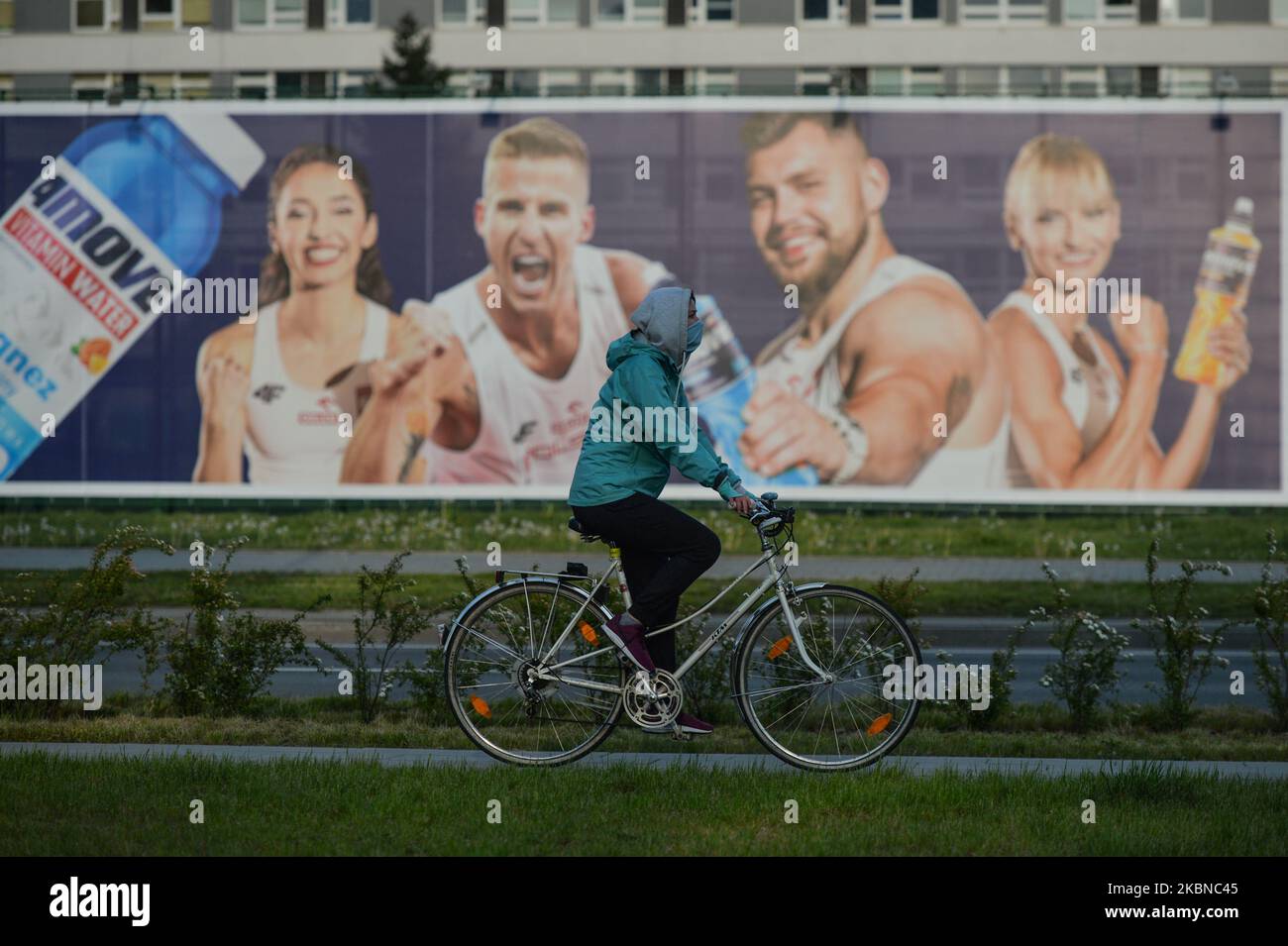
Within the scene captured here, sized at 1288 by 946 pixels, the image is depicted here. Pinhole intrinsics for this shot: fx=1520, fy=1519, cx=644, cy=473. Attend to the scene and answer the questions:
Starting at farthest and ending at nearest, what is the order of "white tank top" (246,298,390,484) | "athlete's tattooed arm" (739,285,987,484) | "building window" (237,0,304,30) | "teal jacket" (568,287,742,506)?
"building window" (237,0,304,30) → "white tank top" (246,298,390,484) → "athlete's tattooed arm" (739,285,987,484) → "teal jacket" (568,287,742,506)

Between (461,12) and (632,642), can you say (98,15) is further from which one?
(632,642)

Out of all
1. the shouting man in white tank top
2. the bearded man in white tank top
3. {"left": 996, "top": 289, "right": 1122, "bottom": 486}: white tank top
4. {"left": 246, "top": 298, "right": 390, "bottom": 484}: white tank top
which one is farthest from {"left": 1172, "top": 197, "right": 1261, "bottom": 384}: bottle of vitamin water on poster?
{"left": 246, "top": 298, "right": 390, "bottom": 484}: white tank top

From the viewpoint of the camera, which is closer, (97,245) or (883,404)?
(883,404)

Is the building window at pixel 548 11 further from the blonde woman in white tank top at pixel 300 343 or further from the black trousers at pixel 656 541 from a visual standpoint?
the black trousers at pixel 656 541

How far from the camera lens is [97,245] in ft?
69.9

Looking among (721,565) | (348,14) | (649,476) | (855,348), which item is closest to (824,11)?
(348,14)

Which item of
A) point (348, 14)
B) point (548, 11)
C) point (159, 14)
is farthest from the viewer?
point (348, 14)

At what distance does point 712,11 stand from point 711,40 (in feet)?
2.21

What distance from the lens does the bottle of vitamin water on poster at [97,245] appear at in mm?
21250

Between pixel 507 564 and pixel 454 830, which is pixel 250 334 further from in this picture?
pixel 454 830

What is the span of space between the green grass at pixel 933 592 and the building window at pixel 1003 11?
22990 millimetres

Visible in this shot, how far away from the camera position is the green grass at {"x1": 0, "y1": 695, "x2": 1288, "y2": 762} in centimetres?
754

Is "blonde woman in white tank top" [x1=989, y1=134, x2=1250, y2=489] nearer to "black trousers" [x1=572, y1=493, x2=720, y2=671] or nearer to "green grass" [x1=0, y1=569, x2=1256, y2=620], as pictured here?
"green grass" [x1=0, y1=569, x2=1256, y2=620]

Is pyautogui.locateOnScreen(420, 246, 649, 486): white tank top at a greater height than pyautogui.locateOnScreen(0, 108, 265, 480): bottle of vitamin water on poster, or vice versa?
pyautogui.locateOnScreen(0, 108, 265, 480): bottle of vitamin water on poster
